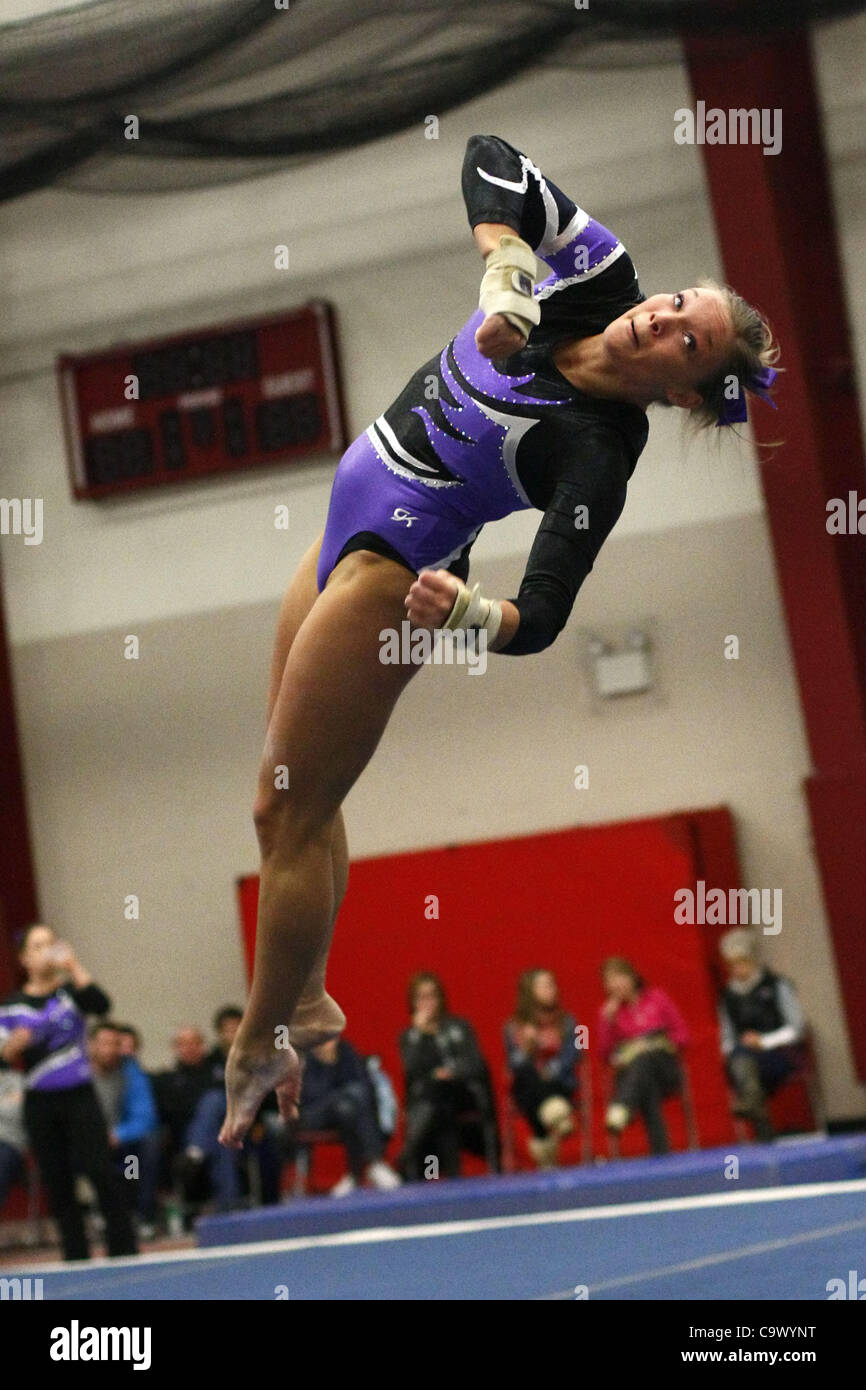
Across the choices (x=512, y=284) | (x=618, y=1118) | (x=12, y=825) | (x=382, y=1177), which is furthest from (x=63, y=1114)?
(x=512, y=284)

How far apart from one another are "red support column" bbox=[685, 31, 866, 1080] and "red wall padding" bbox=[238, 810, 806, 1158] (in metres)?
0.77

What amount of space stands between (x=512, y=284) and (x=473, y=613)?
0.61 metres

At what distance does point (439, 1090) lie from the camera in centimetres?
870

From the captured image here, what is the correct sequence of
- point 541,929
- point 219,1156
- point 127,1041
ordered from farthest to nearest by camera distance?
point 541,929 → point 127,1041 → point 219,1156

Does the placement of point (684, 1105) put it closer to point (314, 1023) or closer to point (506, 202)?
point (314, 1023)

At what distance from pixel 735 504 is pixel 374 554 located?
269 inches

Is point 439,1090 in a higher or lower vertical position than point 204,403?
lower

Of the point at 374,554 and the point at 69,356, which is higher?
the point at 69,356

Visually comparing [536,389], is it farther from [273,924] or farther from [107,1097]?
[107,1097]

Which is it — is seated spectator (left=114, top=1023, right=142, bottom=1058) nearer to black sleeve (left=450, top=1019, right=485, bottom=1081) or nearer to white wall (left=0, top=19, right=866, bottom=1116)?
white wall (left=0, top=19, right=866, bottom=1116)

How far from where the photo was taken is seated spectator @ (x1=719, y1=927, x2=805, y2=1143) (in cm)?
882

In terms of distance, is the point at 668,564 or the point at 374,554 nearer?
the point at 374,554

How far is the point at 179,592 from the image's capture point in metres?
11.2
